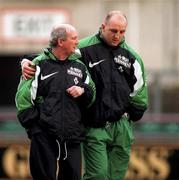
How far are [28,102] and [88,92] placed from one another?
0.50 metres

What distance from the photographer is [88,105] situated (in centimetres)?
828

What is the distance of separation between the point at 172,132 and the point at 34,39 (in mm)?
8087

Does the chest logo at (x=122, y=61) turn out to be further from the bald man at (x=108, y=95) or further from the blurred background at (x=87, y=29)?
the blurred background at (x=87, y=29)

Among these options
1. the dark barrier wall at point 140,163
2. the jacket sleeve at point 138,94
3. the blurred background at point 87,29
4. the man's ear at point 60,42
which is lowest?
the dark barrier wall at point 140,163

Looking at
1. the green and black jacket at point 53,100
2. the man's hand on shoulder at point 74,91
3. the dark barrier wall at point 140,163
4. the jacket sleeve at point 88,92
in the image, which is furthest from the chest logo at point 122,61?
the dark barrier wall at point 140,163

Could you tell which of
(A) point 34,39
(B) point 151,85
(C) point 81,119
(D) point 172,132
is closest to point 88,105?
(C) point 81,119

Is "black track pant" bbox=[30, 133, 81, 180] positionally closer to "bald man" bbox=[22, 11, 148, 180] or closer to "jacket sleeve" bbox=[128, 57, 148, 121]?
"bald man" bbox=[22, 11, 148, 180]

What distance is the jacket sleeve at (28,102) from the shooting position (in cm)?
802

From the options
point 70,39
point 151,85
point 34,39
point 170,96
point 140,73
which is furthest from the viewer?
point 34,39

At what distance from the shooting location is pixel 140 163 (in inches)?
554

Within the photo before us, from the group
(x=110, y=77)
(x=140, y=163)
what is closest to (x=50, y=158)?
(x=110, y=77)

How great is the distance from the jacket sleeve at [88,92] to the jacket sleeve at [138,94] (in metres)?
0.52

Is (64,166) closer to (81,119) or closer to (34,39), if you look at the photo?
(81,119)

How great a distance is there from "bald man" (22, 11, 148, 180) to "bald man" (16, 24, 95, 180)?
300 mm
